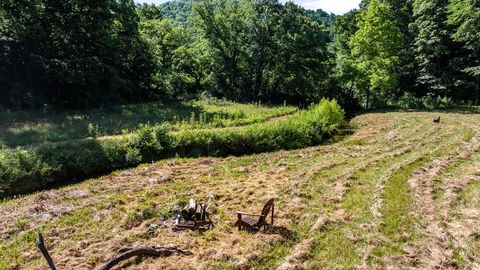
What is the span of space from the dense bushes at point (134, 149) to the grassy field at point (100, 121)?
1.56m

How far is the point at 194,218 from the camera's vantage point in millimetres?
7223

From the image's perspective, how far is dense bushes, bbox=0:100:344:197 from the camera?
9758mm

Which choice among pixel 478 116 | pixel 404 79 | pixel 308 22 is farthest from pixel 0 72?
pixel 404 79

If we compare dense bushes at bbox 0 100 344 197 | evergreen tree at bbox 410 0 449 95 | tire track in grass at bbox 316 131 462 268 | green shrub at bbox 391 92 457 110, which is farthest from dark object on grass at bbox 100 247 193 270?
evergreen tree at bbox 410 0 449 95

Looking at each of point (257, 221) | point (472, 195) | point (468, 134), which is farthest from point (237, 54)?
point (257, 221)

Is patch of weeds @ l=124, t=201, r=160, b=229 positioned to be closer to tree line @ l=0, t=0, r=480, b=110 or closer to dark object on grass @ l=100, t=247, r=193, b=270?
dark object on grass @ l=100, t=247, r=193, b=270

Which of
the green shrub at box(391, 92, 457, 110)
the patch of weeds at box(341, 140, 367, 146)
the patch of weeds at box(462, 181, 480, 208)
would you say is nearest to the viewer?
the patch of weeds at box(462, 181, 480, 208)

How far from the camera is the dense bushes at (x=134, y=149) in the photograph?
384 inches

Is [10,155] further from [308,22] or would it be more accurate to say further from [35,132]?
[308,22]

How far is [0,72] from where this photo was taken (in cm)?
1906

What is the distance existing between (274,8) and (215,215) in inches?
997

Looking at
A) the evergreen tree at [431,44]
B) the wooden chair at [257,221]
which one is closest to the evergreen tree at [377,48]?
the evergreen tree at [431,44]

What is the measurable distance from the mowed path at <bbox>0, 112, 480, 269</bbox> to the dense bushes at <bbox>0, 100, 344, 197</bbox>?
828 mm

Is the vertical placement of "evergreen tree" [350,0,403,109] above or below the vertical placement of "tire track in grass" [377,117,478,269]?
above
